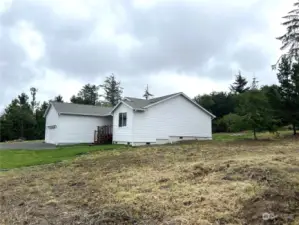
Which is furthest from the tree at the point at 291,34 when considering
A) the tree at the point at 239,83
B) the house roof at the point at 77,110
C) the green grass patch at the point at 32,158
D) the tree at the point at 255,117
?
the tree at the point at 239,83

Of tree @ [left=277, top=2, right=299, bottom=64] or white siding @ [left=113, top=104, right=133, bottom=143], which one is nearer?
tree @ [left=277, top=2, right=299, bottom=64]

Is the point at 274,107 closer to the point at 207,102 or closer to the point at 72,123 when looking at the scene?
the point at 72,123

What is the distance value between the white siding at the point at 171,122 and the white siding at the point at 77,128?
6.89 metres

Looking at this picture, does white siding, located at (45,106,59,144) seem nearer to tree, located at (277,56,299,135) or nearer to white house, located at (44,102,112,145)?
white house, located at (44,102,112,145)

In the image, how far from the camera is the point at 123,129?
2152 cm

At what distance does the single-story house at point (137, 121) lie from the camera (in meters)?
20.9

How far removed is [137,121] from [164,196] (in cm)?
1501

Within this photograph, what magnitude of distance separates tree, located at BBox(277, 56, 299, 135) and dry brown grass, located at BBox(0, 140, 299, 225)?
1373cm

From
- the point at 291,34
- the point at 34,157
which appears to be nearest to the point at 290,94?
the point at 291,34

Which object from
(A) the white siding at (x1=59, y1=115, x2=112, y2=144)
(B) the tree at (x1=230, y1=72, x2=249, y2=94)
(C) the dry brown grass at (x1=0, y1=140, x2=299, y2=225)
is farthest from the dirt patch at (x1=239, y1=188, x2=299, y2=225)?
(B) the tree at (x1=230, y1=72, x2=249, y2=94)

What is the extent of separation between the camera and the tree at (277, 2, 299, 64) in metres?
20.0

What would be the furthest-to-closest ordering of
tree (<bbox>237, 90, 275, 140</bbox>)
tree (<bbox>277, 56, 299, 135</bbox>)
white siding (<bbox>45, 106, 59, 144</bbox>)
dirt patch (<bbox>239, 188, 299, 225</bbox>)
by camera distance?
white siding (<bbox>45, 106, 59, 144</bbox>)
tree (<bbox>277, 56, 299, 135</bbox>)
tree (<bbox>237, 90, 275, 140</bbox>)
dirt patch (<bbox>239, 188, 299, 225</bbox>)

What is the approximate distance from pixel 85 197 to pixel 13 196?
1827 millimetres

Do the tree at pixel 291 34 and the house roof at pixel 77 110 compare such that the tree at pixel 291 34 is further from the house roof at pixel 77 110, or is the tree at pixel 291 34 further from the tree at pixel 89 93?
the tree at pixel 89 93
